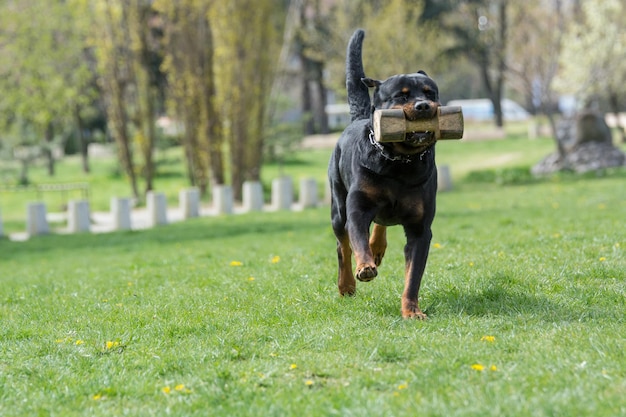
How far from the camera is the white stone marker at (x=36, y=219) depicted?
1892 cm

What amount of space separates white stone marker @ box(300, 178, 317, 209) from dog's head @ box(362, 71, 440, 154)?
632 inches

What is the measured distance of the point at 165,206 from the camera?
20.0 meters

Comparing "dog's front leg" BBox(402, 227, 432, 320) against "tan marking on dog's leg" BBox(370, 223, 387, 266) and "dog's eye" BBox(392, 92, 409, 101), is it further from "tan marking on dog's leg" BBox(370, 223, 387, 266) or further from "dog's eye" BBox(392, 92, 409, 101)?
"dog's eye" BBox(392, 92, 409, 101)

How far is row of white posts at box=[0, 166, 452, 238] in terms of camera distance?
1917cm

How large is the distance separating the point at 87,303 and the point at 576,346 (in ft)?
14.9

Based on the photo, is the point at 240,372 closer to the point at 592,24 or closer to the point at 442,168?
the point at 442,168

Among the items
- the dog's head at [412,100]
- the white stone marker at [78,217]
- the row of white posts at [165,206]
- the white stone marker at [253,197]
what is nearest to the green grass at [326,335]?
the dog's head at [412,100]

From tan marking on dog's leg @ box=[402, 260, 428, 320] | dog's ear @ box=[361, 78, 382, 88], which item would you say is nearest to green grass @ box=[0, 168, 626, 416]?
tan marking on dog's leg @ box=[402, 260, 428, 320]

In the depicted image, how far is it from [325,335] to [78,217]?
1525 centimetres

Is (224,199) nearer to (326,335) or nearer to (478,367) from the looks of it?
(326,335)

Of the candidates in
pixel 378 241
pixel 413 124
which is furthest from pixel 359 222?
pixel 378 241

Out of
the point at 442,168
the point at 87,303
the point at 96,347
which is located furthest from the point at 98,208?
the point at 96,347

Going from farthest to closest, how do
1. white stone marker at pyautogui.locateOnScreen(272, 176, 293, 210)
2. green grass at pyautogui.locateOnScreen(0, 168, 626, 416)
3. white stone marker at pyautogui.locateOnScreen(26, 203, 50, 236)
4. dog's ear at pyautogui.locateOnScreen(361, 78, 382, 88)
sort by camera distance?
1. white stone marker at pyautogui.locateOnScreen(272, 176, 293, 210)
2. white stone marker at pyautogui.locateOnScreen(26, 203, 50, 236)
3. dog's ear at pyautogui.locateOnScreen(361, 78, 382, 88)
4. green grass at pyautogui.locateOnScreen(0, 168, 626, 416)

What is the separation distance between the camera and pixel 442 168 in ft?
78.9
